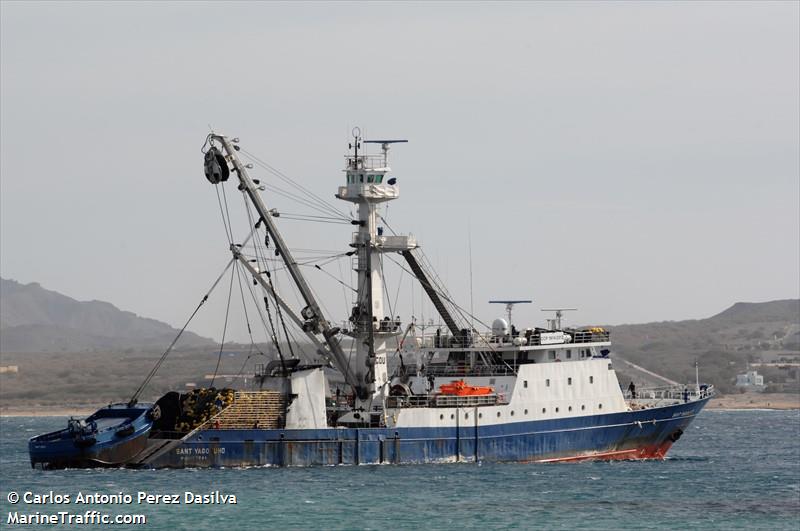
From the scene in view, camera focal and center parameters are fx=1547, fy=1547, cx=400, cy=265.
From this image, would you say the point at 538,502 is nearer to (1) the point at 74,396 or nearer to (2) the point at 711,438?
(2) the point at 711,438

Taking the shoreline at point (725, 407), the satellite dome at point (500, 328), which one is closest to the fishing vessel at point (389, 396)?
the satellite dome at point (500, 328)

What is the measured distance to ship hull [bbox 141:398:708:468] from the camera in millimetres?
57531

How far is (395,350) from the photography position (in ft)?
214

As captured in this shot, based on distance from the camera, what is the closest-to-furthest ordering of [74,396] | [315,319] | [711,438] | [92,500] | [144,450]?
[92,500] → [144,450] → [315,319] → [711,438] → [74,396]

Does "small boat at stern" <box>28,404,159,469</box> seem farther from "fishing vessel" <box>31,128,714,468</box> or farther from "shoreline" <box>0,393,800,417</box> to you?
"shoreline" <box>0,393,800,417</box>

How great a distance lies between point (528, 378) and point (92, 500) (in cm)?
2074

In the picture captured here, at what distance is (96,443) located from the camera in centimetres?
5725

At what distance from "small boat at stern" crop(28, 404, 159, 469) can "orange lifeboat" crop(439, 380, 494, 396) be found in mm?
11851

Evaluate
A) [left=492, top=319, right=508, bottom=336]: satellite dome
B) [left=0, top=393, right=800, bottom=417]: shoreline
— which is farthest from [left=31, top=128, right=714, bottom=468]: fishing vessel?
[left=0, top=393, right=800, bottom=417]: shoreline

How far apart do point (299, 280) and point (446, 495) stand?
14.3 meters

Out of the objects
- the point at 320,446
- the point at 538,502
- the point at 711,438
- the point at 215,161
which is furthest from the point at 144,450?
the point at 711,438

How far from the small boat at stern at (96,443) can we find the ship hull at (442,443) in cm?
101

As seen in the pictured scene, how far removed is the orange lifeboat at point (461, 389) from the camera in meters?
62.1

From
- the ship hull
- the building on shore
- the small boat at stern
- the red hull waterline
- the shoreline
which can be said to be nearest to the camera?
the small boat at stern
